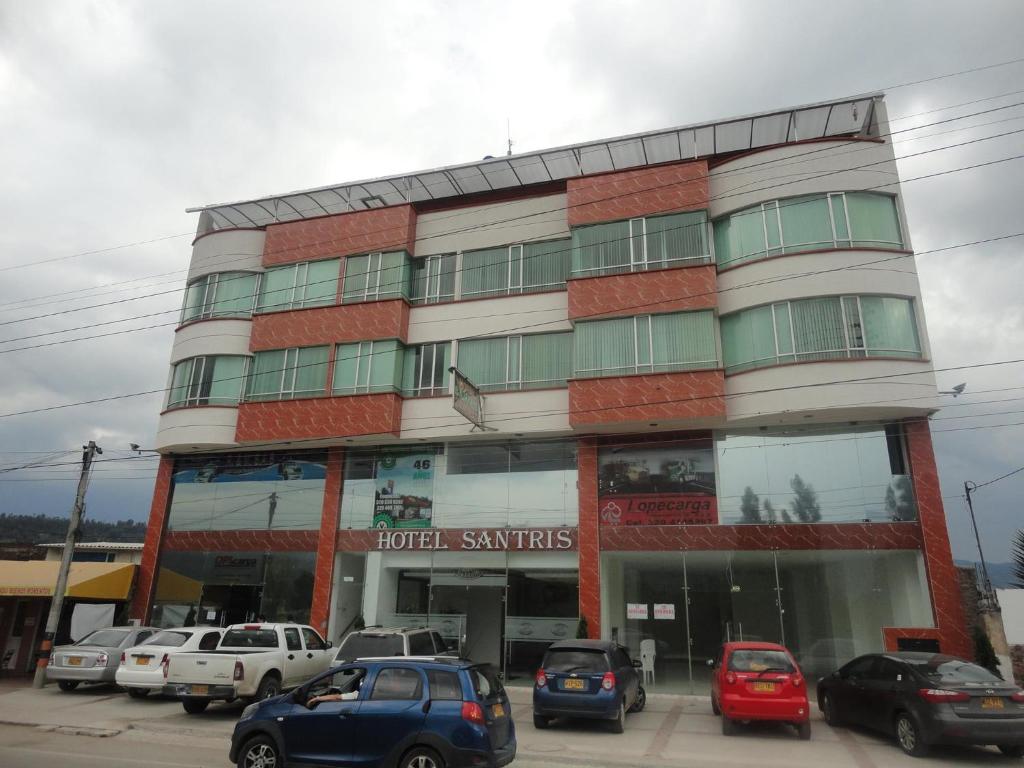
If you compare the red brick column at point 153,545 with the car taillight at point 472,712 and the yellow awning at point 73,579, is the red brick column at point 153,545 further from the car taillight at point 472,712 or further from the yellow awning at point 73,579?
the car taillight at point 472,712

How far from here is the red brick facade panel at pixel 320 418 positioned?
878 inches

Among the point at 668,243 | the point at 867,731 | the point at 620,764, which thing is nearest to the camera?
the point at 620,764

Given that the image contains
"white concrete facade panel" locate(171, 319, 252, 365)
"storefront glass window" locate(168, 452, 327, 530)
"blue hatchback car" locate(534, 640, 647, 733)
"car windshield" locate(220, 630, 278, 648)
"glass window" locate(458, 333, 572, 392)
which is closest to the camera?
"blue hatchback car" locate(534, 640, 647, 733)

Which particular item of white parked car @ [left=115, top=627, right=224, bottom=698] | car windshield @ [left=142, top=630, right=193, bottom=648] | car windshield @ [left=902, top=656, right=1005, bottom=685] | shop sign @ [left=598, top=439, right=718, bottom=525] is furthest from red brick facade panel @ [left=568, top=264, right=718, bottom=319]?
car windshield @ [left=142, top=630, right=193, bottom=648]

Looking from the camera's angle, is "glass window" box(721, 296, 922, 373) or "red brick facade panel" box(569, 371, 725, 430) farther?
"red brick facade panel" box(569, 371, 725, 430)

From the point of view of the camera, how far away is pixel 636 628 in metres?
19.4

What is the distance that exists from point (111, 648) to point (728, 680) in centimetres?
1489

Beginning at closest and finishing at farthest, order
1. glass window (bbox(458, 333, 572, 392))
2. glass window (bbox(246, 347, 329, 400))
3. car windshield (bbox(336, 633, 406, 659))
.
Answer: car windshield (bbox(336, 633, 406, 659)) < glass window (bbox(458, 333, 572, 392)) < glass window (bbox(246, 347, 329, 400))

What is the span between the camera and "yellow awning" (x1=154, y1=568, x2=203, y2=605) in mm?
23922

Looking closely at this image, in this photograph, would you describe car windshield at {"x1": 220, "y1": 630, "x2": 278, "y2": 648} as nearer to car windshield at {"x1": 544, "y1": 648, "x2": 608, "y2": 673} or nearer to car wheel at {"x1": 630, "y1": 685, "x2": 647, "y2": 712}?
car windshield at {"x1": 544, "y1": 648, "x2": 608, "y2": 673}

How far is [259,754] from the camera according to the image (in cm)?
885

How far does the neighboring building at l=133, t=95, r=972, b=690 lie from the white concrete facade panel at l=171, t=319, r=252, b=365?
3.8 inches

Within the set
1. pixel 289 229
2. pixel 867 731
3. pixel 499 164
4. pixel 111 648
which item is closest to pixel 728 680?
pixel 867 731

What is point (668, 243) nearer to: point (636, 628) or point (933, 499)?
point (933, 499)
